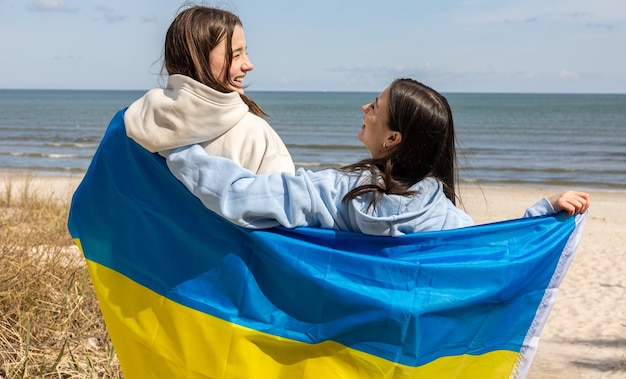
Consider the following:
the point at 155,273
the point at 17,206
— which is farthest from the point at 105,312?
the point at 17,206

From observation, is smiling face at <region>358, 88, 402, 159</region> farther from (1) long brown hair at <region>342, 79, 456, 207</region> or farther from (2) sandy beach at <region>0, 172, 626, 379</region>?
(2) sandy beach at <region>0, 172, 626, 379</region>

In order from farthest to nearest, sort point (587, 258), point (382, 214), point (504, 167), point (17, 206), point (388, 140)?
point (504, 167), point (587, 258), point (17, 206), point (388, 140), point (382, 214)

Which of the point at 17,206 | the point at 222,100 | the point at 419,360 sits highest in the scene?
the point at 222,100

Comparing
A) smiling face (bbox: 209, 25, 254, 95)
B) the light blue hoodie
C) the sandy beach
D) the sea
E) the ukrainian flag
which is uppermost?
smiling face (bbox: 209, 25, 254, 95)

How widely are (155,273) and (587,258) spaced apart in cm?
Result: 845

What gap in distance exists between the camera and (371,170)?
9.12 ft

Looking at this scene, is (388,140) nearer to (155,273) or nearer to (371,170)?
(371,170)

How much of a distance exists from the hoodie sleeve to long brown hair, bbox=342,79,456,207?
195 mm

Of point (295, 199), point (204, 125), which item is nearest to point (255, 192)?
point (295, 199)

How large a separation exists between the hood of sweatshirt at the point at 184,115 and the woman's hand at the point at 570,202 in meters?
1.22

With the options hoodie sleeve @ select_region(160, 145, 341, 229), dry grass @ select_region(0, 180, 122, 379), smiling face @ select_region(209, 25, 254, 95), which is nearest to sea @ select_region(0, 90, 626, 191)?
dry grass @ select_region(0, 180, 122, 379)

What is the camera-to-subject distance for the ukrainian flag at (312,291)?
2.71m

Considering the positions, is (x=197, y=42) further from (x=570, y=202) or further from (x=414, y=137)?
(x=570, y=202)

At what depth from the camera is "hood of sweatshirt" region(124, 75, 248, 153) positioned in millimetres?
2674
